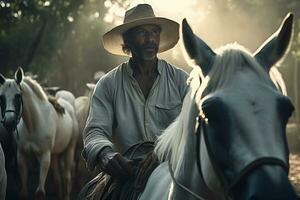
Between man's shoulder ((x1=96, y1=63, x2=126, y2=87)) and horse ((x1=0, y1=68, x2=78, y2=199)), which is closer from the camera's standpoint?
man's shoulder ((x1=96, y1=63, x2=126, y2=87))

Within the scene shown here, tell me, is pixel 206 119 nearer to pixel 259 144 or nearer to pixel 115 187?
pixel 259 144

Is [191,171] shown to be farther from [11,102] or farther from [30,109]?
[30,109]

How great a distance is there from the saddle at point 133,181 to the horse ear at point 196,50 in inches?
36.0

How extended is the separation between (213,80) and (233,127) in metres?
0.26

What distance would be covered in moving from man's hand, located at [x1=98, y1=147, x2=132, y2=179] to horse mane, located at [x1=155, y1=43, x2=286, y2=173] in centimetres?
→ 50

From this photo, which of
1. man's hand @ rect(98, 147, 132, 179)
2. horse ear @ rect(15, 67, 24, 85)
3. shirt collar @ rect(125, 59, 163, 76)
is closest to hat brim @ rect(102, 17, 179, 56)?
shirt collar @ rect(125, 59, 163, 76)

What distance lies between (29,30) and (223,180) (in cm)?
2489

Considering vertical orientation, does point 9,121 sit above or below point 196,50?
below

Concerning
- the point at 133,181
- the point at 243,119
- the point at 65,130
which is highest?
the point at 243,119

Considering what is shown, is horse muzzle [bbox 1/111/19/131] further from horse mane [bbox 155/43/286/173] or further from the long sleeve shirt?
horse mane [bbox 155/43/286/173]

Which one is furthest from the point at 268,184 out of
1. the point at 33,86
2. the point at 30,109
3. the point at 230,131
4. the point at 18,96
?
the point at 33,86

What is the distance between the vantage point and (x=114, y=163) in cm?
299

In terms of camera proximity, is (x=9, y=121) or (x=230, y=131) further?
(x=9, y=121)

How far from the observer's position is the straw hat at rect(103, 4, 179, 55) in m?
3.74
